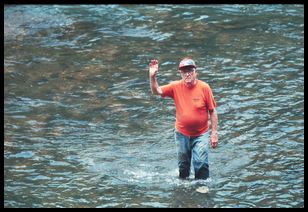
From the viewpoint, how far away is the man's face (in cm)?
1100

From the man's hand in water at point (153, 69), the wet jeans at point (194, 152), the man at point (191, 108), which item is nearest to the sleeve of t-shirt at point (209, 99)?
the man at point (191, 108)

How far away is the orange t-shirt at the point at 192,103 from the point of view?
1115 cm

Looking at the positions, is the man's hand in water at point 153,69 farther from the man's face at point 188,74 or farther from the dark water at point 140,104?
the dark water at point 140,104

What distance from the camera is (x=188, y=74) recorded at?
11047 millimetres

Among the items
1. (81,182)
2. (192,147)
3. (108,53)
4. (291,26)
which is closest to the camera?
(192,147)

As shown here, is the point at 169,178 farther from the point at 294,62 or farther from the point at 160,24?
the point at 160,24

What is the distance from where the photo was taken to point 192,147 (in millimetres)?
11617

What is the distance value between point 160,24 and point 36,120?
8764 millimetres

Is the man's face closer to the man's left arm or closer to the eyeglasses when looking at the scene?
the eyeglasses

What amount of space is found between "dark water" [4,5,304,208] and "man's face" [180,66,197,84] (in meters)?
1.95

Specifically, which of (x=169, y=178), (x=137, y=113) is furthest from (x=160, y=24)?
(x=169, y=178)

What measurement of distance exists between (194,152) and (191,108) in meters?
0.82

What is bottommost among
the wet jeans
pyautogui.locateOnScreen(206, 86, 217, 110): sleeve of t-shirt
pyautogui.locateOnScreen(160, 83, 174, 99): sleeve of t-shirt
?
the wet jeans

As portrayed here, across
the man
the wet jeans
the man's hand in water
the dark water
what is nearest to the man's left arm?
the man
